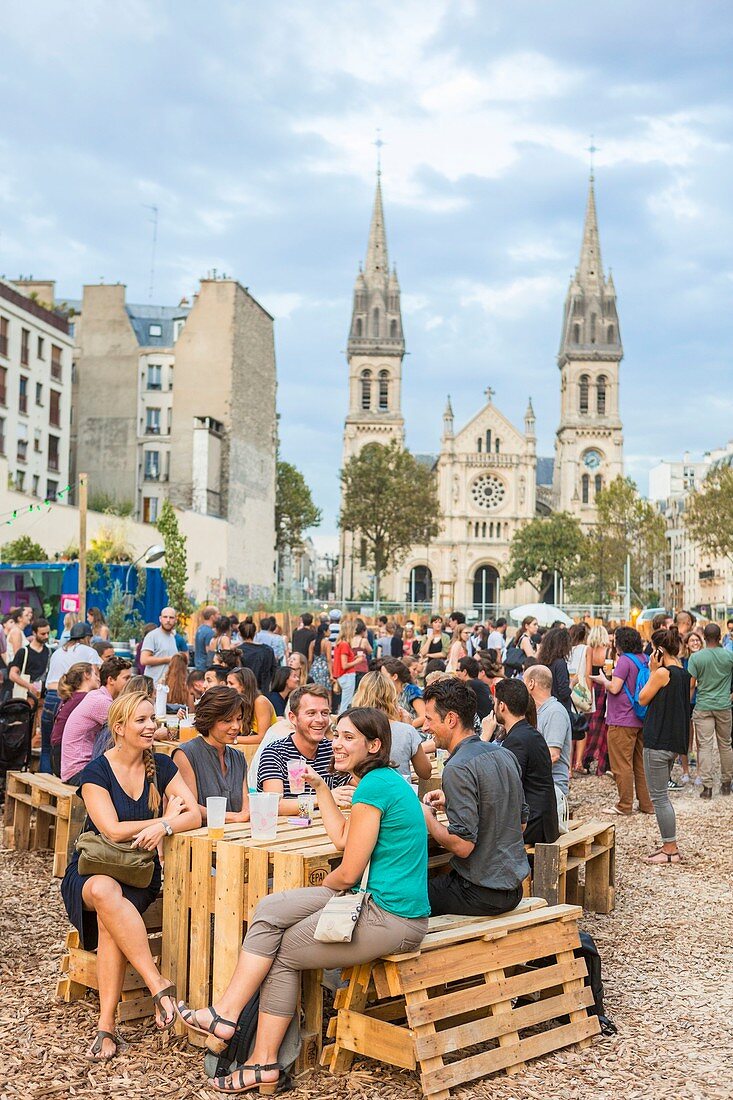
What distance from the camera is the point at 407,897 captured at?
4.39 m

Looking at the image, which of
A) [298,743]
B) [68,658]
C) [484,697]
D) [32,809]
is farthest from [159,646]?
[298,743]

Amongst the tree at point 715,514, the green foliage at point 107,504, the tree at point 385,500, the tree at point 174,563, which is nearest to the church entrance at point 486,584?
the tree at point 385,500

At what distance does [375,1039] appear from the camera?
171 inches

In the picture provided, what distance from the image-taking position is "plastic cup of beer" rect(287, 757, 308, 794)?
5.05 meters

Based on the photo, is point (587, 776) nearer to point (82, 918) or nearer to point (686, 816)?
point (686, 816)

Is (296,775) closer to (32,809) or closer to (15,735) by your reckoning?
(32,809)

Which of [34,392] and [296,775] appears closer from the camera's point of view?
[296,775]

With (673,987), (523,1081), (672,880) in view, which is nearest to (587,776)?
(672,880)

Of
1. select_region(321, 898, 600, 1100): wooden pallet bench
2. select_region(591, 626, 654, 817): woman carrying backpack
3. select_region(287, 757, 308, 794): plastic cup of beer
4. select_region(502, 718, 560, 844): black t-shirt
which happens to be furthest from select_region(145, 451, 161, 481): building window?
select_region(321, 898, 600, 1100): wooden pallet bench

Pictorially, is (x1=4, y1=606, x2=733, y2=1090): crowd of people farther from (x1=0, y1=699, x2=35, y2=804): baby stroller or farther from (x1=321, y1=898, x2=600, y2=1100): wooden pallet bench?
(x1=0, y1=699, x2=35, y2=804): baby stroller

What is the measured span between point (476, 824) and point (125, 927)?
1.54 metres

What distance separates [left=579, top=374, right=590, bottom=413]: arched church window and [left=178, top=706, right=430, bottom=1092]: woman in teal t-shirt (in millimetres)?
92845

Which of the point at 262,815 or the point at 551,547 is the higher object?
the point at 551,547

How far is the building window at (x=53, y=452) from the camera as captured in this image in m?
42.4
